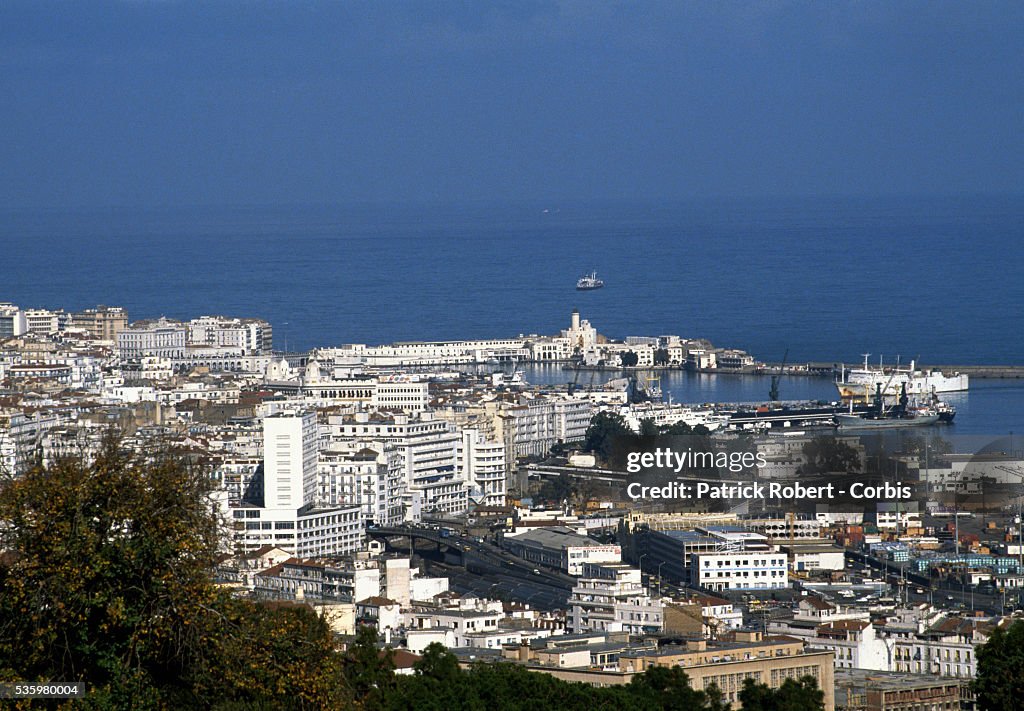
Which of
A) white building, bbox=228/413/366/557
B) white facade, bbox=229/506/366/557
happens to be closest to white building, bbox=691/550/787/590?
white building, bbox=228/413/366/557

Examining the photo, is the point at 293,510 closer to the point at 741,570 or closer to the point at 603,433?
the point at 741,570

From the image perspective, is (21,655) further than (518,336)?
No

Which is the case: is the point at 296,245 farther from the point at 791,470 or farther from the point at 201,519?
the point at 201,519

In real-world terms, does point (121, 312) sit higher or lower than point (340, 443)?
higher

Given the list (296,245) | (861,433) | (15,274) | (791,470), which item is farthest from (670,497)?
(296,245)

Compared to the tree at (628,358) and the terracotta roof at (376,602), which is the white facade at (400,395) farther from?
the terracotta roof at (376,602)

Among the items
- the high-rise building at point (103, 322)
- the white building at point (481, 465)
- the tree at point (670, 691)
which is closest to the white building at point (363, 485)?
the white building at point (481, 465)
